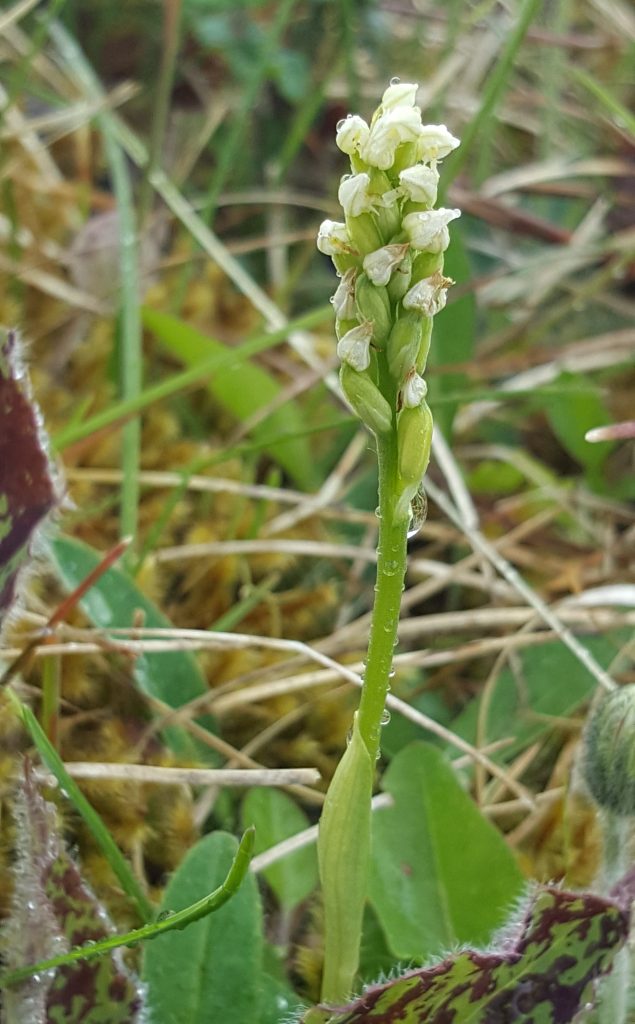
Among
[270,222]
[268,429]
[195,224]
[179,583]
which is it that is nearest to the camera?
[179,583]

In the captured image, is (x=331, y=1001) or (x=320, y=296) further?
(x=320, y=296)

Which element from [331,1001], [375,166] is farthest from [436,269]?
[331,1001]

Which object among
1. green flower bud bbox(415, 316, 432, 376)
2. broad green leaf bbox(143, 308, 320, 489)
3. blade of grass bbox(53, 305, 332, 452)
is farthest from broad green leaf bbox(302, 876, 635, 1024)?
broad green leaf bbox(143, 308, 320, 489)

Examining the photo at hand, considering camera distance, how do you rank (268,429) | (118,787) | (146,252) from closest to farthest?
1. (118,787)
2. (268,429)
3. (146,252)

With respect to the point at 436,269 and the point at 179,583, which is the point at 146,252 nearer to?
the point at 179,583

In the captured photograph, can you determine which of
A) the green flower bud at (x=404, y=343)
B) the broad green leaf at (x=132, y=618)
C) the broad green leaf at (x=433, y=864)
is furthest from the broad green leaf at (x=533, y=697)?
the green flower bud at (x=404, y=343)

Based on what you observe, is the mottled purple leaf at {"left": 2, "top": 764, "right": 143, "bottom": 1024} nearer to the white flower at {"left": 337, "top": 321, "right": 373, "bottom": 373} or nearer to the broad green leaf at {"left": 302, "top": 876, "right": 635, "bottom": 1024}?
the broad green leaf at {"left": 302, "top": 876, "right": 635, "bottom": 1024}

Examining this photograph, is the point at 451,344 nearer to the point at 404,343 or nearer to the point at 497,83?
the point at 497,83
